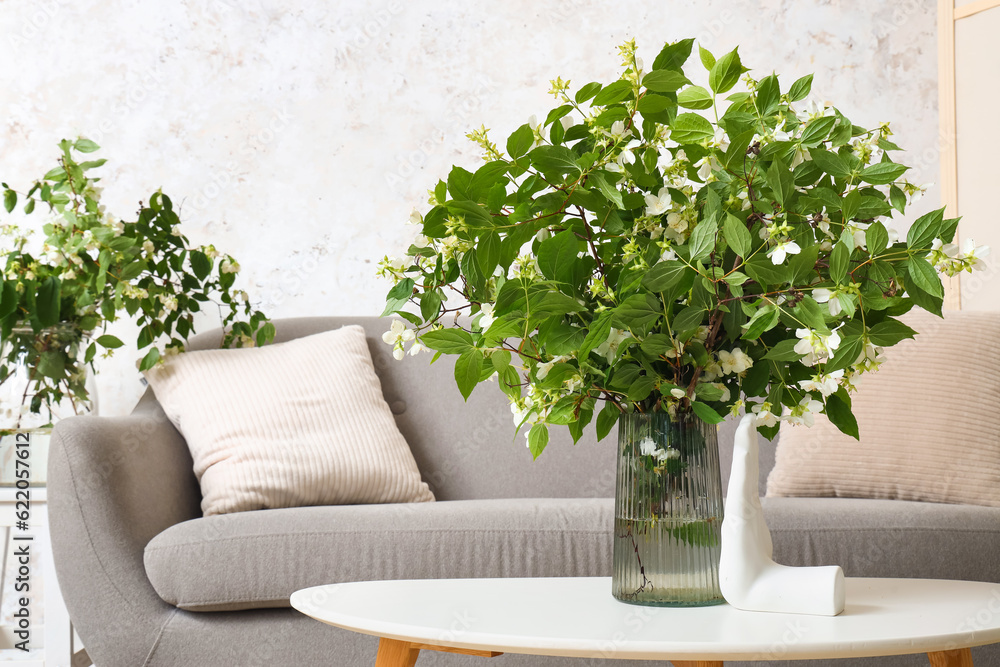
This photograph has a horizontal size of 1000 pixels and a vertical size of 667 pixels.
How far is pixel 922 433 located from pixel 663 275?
124 cm

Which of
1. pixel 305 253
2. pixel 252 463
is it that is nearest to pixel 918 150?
pixel 305 253

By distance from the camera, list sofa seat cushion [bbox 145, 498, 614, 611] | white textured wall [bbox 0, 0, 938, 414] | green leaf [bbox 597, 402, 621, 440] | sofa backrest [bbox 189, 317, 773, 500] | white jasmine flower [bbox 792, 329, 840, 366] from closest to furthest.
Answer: white jasmine flower [bbox 792, 329, 840, 366] → green leaf [bbox 597, 402, 621, 440] → sofa seat cushion [bbox 145, 498, 614, 611] → sofa backrest [bbox 189, 317, 773, 500] → white textured wall [bbox 0, 0, 938, 414]

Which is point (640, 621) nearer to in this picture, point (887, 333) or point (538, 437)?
point (538, 437)

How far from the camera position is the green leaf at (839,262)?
757 millimetres

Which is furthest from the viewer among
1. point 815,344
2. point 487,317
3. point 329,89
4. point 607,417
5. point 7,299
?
point 329,89

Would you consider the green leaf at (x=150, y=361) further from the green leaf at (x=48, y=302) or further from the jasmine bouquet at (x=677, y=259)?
the jasmine bouquet at (x=677, y=259)

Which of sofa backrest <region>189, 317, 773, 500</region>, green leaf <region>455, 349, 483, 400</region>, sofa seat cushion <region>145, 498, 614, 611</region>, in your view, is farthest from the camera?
sofa backrest <region>189, 317, 773, 500</region>

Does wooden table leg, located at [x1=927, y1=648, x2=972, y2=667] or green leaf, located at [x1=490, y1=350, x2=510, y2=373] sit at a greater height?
green leaf, located at [x1=490, y1=350, x2=510, y2=373]

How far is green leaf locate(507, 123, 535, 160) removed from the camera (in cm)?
79

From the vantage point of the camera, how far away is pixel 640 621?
0.83 m

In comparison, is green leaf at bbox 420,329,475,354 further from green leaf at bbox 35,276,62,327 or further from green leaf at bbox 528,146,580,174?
green leaf at bbox 35,276,62,327

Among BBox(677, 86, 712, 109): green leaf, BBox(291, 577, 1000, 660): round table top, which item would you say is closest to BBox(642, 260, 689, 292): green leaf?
BBox(677, 86, 712, 109): green leaf

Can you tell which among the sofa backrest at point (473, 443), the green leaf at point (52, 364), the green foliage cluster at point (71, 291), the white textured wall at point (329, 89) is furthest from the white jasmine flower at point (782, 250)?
the white textured wall at point (329, 89)

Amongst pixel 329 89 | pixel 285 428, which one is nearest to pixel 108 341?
pixel 285 428
